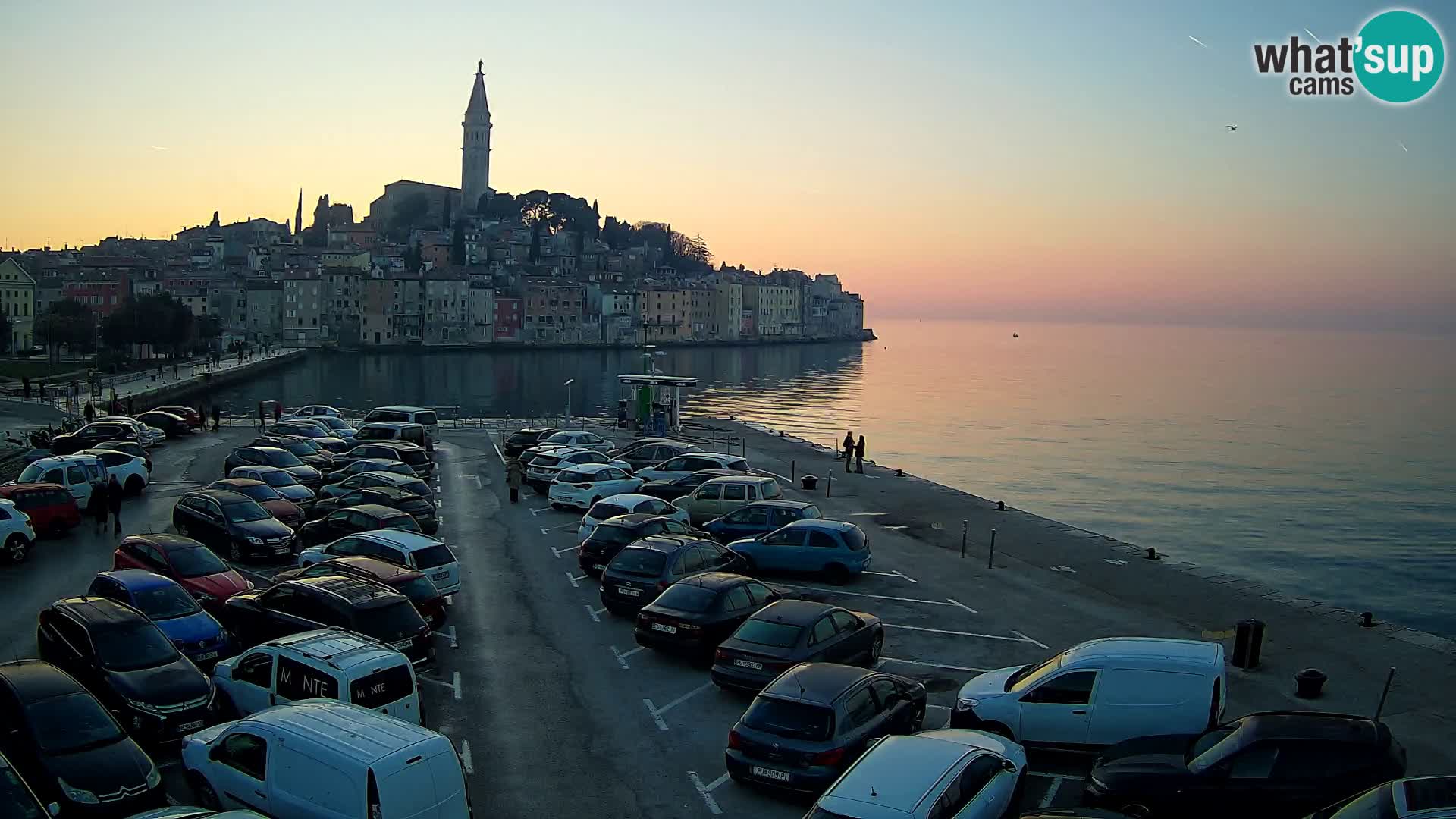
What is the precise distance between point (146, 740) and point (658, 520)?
9653 millimetres

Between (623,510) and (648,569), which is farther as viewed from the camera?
(623,510)

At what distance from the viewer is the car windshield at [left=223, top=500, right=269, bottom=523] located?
19344mm

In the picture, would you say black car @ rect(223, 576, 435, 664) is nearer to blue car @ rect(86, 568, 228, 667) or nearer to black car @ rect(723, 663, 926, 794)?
blue car @ rect(86, 568, 228, 667)

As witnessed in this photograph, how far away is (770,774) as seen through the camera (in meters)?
9.70

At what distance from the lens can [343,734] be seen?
8.12 metres

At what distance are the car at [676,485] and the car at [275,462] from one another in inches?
322

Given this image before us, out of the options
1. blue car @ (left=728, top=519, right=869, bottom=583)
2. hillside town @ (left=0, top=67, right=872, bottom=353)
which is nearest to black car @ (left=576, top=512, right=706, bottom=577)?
blue car @ (left=728, top=519, right=869, bottom=583)

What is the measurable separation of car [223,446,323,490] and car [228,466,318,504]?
912 millimetres

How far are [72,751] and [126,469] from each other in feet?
63.9

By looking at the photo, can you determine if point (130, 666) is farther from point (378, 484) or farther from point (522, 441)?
point (522, 441)

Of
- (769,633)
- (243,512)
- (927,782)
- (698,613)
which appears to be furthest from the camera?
(243,512)

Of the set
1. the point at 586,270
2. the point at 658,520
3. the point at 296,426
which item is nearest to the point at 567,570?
the point at 658,520

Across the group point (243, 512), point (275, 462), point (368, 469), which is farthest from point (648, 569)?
point (275, 462)

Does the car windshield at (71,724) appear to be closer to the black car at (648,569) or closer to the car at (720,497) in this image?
the black car at (648,569)
